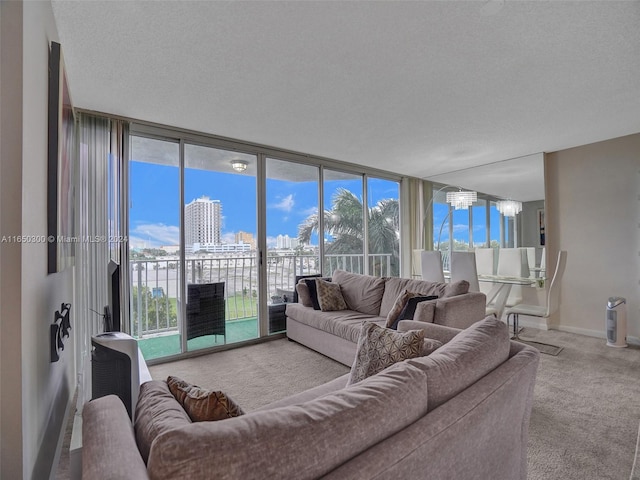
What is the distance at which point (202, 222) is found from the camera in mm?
3705

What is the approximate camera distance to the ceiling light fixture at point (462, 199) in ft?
16.8

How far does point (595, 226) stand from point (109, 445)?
5258mm

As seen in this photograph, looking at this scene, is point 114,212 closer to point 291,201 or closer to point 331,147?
point 291,201

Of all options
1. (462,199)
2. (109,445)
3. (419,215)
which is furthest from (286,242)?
(109,445)

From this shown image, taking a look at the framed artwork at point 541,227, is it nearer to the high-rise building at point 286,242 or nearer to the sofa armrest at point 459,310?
the sofa armrest at point 459,310

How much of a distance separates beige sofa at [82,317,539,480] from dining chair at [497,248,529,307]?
3781 millimetres

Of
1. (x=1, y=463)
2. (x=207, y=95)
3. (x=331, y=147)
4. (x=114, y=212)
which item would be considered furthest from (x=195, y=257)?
(x=1, y=463)

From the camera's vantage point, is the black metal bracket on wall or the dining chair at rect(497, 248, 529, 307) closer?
the black metal bracket on wall

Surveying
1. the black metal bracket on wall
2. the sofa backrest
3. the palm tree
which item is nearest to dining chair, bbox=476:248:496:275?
the palm tree

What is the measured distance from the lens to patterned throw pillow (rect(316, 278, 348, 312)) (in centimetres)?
360

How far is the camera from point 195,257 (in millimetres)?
3738

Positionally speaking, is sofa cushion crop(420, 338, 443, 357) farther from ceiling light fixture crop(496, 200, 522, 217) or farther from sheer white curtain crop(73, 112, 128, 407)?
ceiling light fixture crop(496, 200, 522, 217)

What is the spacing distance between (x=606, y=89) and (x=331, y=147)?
8.73ft

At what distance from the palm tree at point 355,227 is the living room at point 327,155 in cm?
78
